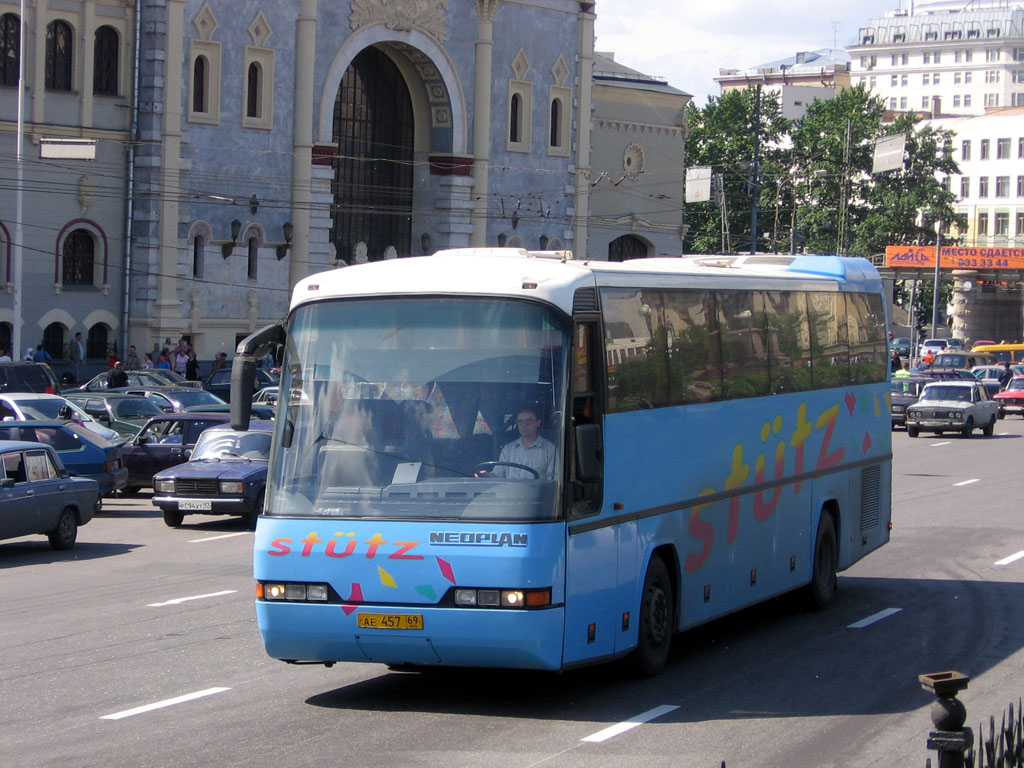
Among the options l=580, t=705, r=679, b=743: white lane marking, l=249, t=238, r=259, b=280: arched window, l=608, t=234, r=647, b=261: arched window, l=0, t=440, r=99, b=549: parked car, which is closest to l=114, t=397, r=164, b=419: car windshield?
l=0, t=440, r=99, b=549: parked car

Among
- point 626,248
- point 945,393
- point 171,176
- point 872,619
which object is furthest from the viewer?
point 626,248

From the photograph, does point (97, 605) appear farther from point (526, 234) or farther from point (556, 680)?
point (526, 234)

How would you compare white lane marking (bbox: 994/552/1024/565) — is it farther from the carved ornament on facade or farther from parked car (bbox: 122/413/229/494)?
the carved ornament on facade

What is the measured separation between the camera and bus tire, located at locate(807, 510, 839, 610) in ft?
48.7

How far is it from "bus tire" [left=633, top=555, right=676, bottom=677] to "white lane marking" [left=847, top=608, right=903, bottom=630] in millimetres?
3058

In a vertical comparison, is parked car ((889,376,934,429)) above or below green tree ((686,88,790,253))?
below

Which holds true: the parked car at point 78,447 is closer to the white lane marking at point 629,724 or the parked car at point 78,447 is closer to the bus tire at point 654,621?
the bus tire at point 654,621

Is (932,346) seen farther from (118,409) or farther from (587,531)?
(587,531)

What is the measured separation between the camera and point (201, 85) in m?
48.4

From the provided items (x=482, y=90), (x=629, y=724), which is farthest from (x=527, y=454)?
(x=482, y=90)

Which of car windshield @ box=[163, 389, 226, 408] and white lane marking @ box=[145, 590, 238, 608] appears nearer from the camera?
white lane marking @ box=[145, 590, 238, 608]

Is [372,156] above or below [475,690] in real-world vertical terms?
above

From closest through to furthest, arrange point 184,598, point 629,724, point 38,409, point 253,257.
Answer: point 629,724, point 184,598, point 38,409, point 253,257

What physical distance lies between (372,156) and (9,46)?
15.9 metres
